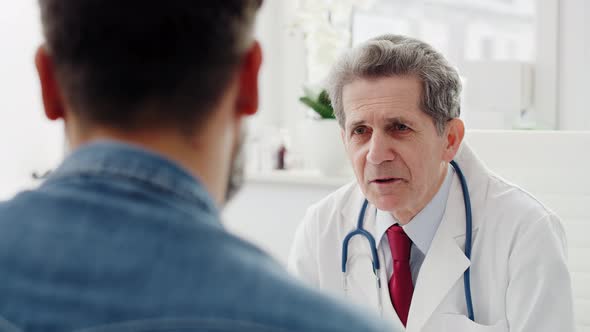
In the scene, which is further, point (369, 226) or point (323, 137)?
point (323, 137)

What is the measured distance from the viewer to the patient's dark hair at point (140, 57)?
0.51 m

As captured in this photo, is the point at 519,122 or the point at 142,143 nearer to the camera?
the point at 142,143

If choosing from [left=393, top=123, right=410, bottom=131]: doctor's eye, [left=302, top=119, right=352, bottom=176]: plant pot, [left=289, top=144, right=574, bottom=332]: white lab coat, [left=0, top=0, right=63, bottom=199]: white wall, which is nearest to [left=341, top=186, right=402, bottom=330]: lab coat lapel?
[left=289, top=144, right=574, bottom=332]: white lab coat

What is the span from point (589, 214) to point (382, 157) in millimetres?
605

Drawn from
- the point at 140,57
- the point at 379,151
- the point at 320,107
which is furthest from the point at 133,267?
the point at 320,107

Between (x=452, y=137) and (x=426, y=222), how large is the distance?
21 cm

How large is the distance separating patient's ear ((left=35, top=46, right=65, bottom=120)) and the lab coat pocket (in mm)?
1055

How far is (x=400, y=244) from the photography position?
153cm

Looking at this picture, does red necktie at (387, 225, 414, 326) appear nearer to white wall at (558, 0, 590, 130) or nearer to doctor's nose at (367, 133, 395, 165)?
doctor's nose at (367, 133, 395, 165)

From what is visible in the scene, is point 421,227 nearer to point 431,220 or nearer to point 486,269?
point 431,220

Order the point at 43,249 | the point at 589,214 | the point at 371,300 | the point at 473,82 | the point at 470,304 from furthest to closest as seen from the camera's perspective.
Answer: the point at 473,82
the point at 589,214
the point at 371,300
the point at 470,304
the point at 43,249

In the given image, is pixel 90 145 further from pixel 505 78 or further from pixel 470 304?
pixel 505 78

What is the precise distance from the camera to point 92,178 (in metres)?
0.51

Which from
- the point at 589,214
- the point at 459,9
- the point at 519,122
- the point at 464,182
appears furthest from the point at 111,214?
the point at 459,9
